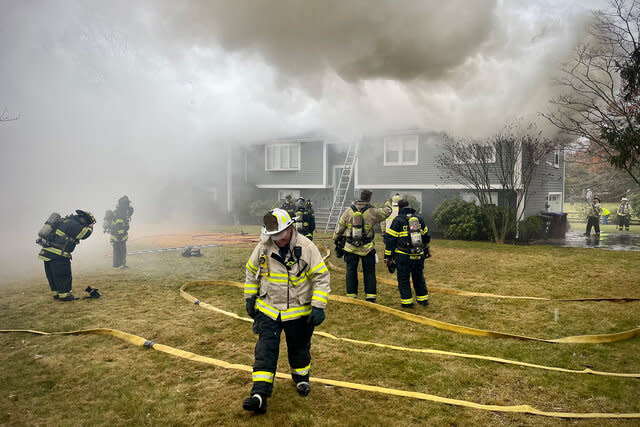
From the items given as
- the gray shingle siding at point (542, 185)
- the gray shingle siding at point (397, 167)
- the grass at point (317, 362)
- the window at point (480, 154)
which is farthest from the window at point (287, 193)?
the grass at point (317, 362)

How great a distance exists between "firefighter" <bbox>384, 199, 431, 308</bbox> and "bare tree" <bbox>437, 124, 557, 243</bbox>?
9.31 meters

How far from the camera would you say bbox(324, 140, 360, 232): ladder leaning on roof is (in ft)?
69.3

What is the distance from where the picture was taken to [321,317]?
381 centimetres

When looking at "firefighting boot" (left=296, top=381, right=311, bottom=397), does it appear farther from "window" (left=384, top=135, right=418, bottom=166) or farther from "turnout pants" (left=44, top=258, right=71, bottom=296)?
"window" (left=384, top=135, right=418, bottom=166)

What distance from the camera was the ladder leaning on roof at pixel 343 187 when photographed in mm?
21116

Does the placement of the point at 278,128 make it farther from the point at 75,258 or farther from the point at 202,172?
the point at 75,258

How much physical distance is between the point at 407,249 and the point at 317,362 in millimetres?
2885

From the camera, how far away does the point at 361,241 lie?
7.40 meters

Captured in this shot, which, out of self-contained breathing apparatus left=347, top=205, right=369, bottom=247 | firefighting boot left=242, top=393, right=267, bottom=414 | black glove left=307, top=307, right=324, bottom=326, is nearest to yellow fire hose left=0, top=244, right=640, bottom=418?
firefighting boot left=242, top=393, right=267, bottom=414

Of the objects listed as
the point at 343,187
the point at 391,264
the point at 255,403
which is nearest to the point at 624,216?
the point at 343,187

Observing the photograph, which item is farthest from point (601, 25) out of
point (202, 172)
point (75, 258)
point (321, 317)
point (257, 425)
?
point (202, 172)

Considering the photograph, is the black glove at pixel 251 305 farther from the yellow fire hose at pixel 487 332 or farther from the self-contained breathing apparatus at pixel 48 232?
the self-contained breathing apparatus at pixel 48 232

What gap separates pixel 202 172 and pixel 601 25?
21.3m

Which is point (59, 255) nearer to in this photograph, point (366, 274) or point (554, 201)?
point (366, 274)
